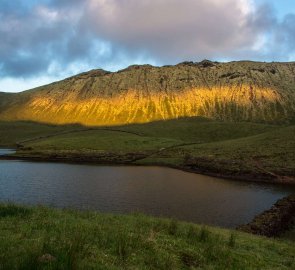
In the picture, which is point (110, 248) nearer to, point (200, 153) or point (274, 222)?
point (274, 222)

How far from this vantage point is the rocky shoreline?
41562mm

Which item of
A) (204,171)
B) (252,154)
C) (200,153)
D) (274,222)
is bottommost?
(274,222)

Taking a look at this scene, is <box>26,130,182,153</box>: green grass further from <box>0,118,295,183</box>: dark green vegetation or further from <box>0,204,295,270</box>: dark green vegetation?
<box>0,204,295,270</box>: dark green vegetation

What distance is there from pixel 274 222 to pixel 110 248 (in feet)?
112

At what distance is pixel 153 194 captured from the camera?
65.3 metres

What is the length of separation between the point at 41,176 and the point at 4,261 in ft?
251

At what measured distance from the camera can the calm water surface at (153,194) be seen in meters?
51.6

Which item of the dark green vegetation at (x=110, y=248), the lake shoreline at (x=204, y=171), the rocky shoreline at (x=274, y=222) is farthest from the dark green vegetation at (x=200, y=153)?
the dark green vegetation at (x=110, y=248)

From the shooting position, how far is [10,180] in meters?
77.4

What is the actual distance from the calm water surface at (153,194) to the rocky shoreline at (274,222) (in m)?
2.28

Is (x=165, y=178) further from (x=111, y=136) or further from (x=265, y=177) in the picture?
(x=111, y=136)

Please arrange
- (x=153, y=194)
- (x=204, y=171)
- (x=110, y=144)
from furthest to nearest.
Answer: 1. (x=110, y=144)
2. (x=204, y=171)
3. (x=153, y=194)

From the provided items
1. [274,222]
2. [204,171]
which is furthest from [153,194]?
[204,171]

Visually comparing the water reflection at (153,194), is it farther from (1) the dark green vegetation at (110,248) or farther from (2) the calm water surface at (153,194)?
(1) the dark green vegetation at (110,248)
